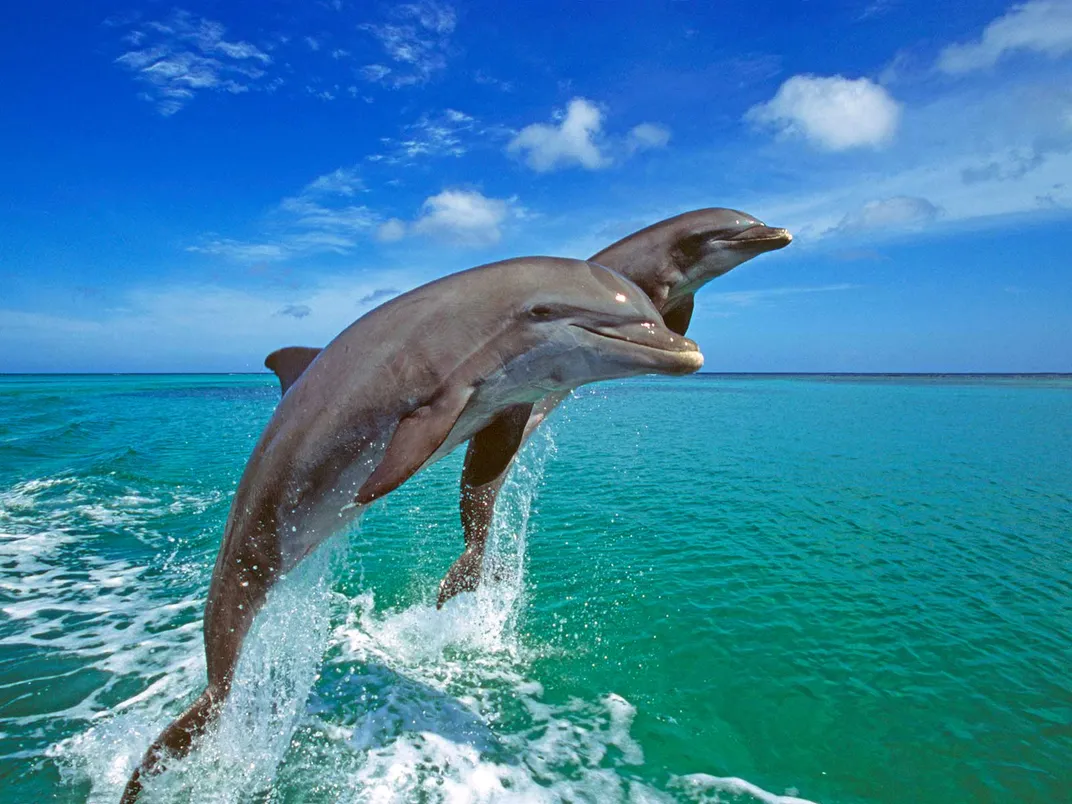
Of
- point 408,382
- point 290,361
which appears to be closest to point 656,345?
point 408,382

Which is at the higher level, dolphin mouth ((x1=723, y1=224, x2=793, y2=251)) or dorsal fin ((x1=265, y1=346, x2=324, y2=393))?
dolphin mouth ((x1=723, y1=224, x2=793, y2=251))

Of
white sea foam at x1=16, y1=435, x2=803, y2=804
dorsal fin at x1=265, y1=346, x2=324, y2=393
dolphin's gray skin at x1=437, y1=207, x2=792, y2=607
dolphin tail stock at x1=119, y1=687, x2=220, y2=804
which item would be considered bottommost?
white sea foam at x1=16, y1=435, x2=803, y2=804

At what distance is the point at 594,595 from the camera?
11.6 metres

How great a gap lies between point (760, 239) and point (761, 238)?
2cm

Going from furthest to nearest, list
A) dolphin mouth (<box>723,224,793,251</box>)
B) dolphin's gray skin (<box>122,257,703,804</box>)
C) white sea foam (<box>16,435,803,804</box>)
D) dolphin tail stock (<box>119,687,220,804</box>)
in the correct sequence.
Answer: dolphin mouth (<box>723,224,793,251</box>) → white sea foam (<box>16,435,803,804</box>) → dolphin tail stock (<box>119,687,220,804</box>) → dolphin's gray skin (<box>122,257,703,804</box>)

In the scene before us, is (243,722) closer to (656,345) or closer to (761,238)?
(656,345)

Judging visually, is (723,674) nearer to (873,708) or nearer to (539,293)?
(873,708)

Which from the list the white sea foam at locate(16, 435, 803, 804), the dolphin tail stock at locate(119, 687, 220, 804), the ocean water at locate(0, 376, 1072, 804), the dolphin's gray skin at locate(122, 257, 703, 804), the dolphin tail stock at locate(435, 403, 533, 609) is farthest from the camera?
the dolphin tail stock at locate(435, 403, 533, 609)

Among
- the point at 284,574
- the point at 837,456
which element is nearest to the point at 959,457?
the point at 837,456

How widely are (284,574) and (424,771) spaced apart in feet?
8.59

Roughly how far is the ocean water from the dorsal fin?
1893mm

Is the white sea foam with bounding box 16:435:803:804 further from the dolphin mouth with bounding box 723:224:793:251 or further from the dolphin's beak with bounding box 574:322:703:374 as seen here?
the dolphin mouth with bounding box 723:224:793:251

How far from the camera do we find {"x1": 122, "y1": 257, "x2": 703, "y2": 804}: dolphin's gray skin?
230 inches

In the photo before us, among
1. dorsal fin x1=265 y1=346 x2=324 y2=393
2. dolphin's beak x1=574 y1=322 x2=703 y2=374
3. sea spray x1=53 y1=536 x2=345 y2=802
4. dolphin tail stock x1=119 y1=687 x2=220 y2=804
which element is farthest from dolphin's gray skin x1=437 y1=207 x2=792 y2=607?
dolphin's beak x1=574 y1=322 x2=703 y2=374
